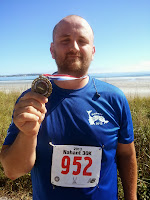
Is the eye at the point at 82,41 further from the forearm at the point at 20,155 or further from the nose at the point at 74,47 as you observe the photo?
the forearm at the point at 20,155

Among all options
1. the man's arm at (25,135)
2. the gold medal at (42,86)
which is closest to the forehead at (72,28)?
the gold medal at (42,86)

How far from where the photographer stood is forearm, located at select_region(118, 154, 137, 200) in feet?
5.94

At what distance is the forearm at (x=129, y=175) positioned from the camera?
1.81 m

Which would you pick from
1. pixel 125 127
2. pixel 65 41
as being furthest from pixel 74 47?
pixel 125 127

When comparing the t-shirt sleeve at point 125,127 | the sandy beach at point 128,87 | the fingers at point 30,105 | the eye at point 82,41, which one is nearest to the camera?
the fingers at point 30,105

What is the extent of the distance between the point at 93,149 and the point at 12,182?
2267 mm

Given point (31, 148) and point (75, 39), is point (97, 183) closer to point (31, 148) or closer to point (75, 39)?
point (31, 148)

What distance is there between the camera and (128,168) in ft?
6.02

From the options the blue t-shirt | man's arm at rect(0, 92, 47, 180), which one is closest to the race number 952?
the blue t-shirt

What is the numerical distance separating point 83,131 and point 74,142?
12cm

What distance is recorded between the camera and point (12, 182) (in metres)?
3.11

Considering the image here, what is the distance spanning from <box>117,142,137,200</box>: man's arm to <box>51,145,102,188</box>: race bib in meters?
0.39

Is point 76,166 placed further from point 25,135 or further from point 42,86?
point 42,86

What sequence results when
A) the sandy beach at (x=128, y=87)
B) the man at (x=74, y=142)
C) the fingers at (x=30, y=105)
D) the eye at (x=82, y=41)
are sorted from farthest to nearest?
the sandy beach at (x=128, y=87) → the eye at (x=82, y=41) → the man at (x=74, y=142) → the fingers at (x=30, y=105)
